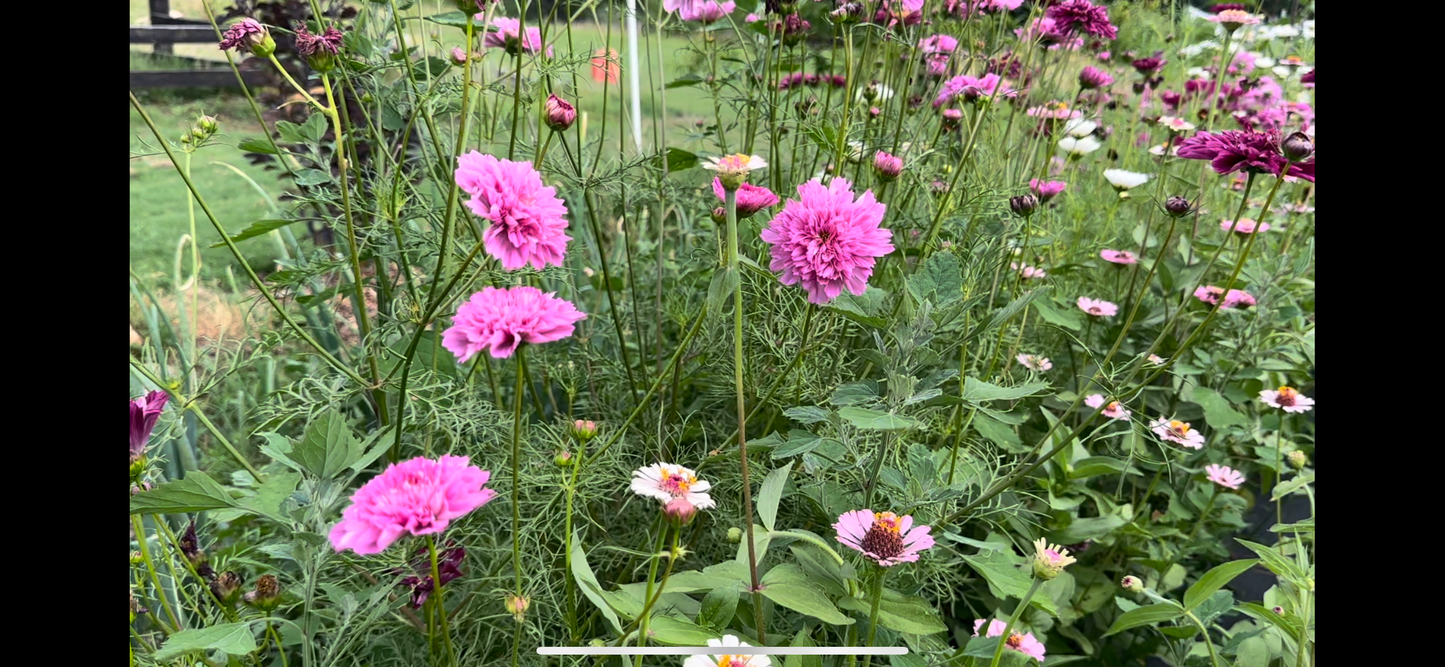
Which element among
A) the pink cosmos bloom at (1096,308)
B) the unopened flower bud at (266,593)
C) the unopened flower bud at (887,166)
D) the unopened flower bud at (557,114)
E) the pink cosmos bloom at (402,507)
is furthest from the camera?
the pink cosmos bloom at (1096,308)

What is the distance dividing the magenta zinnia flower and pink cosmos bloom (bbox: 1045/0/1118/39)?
45cm

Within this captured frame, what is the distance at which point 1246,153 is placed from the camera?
58 cm

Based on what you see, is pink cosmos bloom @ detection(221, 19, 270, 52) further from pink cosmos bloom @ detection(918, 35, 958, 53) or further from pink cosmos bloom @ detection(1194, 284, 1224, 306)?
pink cosmos bloom @ detection(1194, 284, 1224, 306)

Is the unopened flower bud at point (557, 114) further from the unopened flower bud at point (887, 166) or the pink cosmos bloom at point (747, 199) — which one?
the unopened flower bud at point (887, 166)

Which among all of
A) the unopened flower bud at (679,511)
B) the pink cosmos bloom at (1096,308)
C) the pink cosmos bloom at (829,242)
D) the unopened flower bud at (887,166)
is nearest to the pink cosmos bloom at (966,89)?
the unopened flower bud at (887,166)

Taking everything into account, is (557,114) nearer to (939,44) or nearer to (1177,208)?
(1177,208)

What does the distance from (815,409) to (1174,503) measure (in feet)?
2.25

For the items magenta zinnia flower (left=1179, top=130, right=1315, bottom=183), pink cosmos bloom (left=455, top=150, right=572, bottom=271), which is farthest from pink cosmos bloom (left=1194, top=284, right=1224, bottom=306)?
pink cosmos bloom (left=455, top=150, right=572, bottom=271)

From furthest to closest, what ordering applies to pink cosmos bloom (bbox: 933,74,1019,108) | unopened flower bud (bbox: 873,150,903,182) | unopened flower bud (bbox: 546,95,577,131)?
pink cosmos bloom (bbox: 933,74,1019,108) → unopened flower bud (bbox: 873,150,903,182) → unopened flower bud (bbox: 546,95,577,131)

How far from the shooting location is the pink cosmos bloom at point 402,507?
0.40 meters

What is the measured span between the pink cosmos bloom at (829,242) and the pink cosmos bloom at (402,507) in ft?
0.82

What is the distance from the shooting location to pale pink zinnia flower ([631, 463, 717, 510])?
47 centimetres
